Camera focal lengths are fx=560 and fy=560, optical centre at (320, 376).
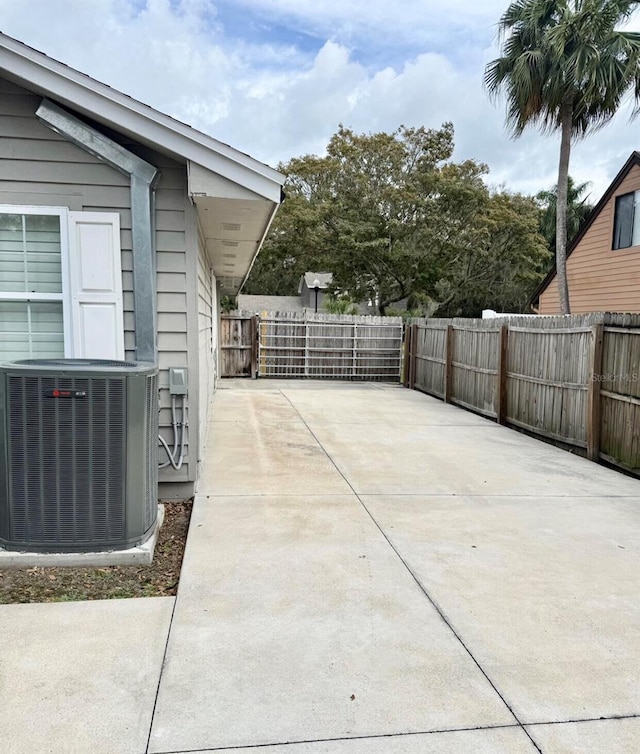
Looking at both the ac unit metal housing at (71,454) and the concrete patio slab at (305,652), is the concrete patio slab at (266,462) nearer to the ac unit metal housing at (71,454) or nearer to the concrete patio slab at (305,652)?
the concrete patio slab at (305,652)

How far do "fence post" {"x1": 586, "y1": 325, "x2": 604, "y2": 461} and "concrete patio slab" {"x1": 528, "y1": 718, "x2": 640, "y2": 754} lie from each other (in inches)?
192

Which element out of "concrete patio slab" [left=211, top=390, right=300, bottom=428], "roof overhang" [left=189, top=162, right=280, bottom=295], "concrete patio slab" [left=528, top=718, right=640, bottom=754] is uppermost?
"roof overhang" [left=189, top=162, right=280, bottom=295]

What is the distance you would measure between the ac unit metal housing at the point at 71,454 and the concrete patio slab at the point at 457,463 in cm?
238

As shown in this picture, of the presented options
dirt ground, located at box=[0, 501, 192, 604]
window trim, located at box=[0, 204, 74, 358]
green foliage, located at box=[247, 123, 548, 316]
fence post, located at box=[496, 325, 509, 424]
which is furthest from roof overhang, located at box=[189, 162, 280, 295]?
green foliage, located at box=[247, 123, 548, 316]

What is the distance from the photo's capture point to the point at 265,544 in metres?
3.74

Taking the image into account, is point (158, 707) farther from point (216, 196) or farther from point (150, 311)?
point (216, 196)

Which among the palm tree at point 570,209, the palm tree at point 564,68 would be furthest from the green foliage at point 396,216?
the palm tree at point 564,68

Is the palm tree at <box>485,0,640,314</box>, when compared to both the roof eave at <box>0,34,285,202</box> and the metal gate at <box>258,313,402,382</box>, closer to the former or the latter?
the metal gate at <box>258,313,402,382</box>

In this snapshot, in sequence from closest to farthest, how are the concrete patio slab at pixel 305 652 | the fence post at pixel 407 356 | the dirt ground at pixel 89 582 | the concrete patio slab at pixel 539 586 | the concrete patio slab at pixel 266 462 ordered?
the concrete patio slab at pixel 305 652 < the concrete patio slab at pixel 539 586 < the dirt ground at pixel 89 582 < the concrete patio slab at pixel 266 462 < the fence post at pixel 407 356

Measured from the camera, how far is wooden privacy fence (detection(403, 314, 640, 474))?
19.9 ft

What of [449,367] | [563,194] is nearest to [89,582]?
[449,367]

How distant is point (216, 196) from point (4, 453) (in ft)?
7.14

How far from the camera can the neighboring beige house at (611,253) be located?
513 inches

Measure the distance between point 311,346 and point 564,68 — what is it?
9234 mm
